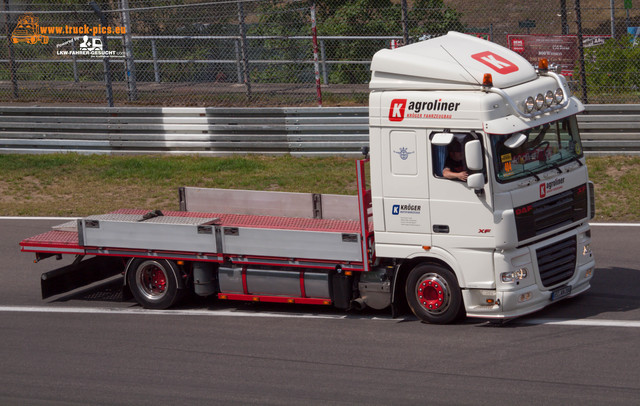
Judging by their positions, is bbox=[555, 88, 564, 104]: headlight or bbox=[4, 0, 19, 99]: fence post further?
bbox=[4, 0, 19, 99]: fence post

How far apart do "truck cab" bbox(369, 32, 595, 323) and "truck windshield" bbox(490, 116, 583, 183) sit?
0.01 metres

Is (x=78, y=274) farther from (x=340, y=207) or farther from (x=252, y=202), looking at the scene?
(x=340, y=207)

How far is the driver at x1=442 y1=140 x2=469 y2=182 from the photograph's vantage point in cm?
927

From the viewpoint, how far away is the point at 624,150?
1634cm

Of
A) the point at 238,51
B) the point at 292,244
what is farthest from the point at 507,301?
the point at 238,51

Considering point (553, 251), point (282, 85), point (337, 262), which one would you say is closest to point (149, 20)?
point (282, 85)

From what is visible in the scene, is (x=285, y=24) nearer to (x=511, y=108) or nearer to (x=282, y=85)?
(x=282, y=85)

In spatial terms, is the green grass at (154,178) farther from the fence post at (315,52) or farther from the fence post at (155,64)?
the fence post at (155,64)

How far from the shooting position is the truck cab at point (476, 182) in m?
9.20

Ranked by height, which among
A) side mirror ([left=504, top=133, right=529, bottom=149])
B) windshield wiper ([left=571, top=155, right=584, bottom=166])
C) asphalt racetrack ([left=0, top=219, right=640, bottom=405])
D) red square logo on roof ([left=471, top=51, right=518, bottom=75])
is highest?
red square logo on roof ([left=471, top=51, right=518, bottom=75])

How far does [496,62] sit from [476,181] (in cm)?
146

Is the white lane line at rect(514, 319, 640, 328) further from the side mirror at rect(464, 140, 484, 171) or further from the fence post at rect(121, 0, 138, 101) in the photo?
the fence post at rect(121, 0, 138, 101)

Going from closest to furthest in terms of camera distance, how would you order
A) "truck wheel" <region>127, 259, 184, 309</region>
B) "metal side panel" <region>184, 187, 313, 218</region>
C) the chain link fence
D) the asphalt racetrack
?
the asphalt racetrack
"truck wheel" <region>127, 259, 184, 309</region>
"metal side panel" <region>184, 187, 313, 218</region>
the chain link fence

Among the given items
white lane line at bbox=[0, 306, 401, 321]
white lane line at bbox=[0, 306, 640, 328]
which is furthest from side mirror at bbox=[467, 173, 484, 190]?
white lane line at bbox=[0, 306, 401, 321]
